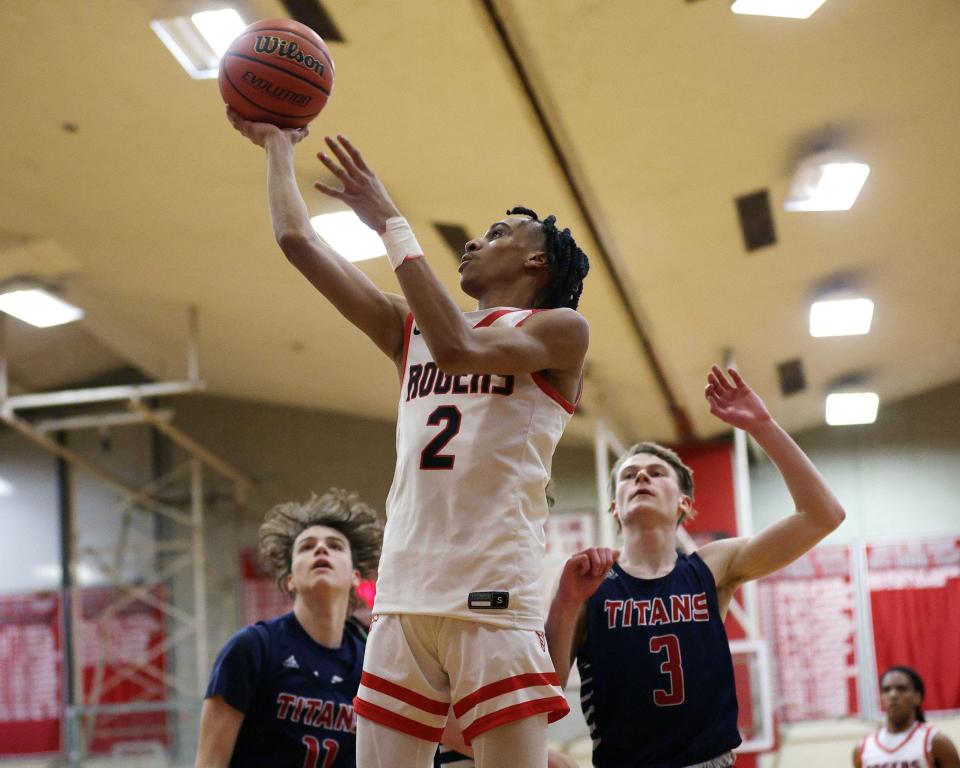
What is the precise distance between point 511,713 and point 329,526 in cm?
220

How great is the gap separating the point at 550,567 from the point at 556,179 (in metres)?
6.30

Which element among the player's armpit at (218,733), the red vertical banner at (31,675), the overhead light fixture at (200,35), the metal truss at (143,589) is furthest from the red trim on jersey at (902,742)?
the red vertical banner at (31,675)

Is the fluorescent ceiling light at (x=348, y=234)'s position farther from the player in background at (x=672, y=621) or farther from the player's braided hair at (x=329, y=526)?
the player in background at (x=672, y=621)

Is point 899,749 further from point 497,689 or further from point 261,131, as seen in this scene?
point 261,131

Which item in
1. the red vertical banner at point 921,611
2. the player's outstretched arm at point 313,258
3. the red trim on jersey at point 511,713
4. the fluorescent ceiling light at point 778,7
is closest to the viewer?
the red trim on jersey at point 511,713

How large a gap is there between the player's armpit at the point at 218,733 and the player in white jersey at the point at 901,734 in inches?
207

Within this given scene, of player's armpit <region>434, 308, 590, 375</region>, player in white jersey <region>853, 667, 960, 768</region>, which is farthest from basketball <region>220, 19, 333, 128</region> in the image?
player in white jersey <region>853, 667, 960, 768</region>

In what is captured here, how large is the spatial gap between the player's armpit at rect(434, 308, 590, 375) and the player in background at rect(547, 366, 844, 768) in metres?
1.01

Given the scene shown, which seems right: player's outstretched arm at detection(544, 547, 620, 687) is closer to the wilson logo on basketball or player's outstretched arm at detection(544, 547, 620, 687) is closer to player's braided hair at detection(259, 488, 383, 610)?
player's braided hair at detection(259, 488, 383, 610)

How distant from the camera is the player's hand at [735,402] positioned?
3.61 m

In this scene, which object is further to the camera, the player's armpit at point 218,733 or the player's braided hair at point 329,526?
the player's braided hair at point 329,526

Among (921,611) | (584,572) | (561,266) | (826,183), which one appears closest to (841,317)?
(826,183)

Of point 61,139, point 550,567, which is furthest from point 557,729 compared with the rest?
point 61,139

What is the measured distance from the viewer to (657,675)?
3729 mm
